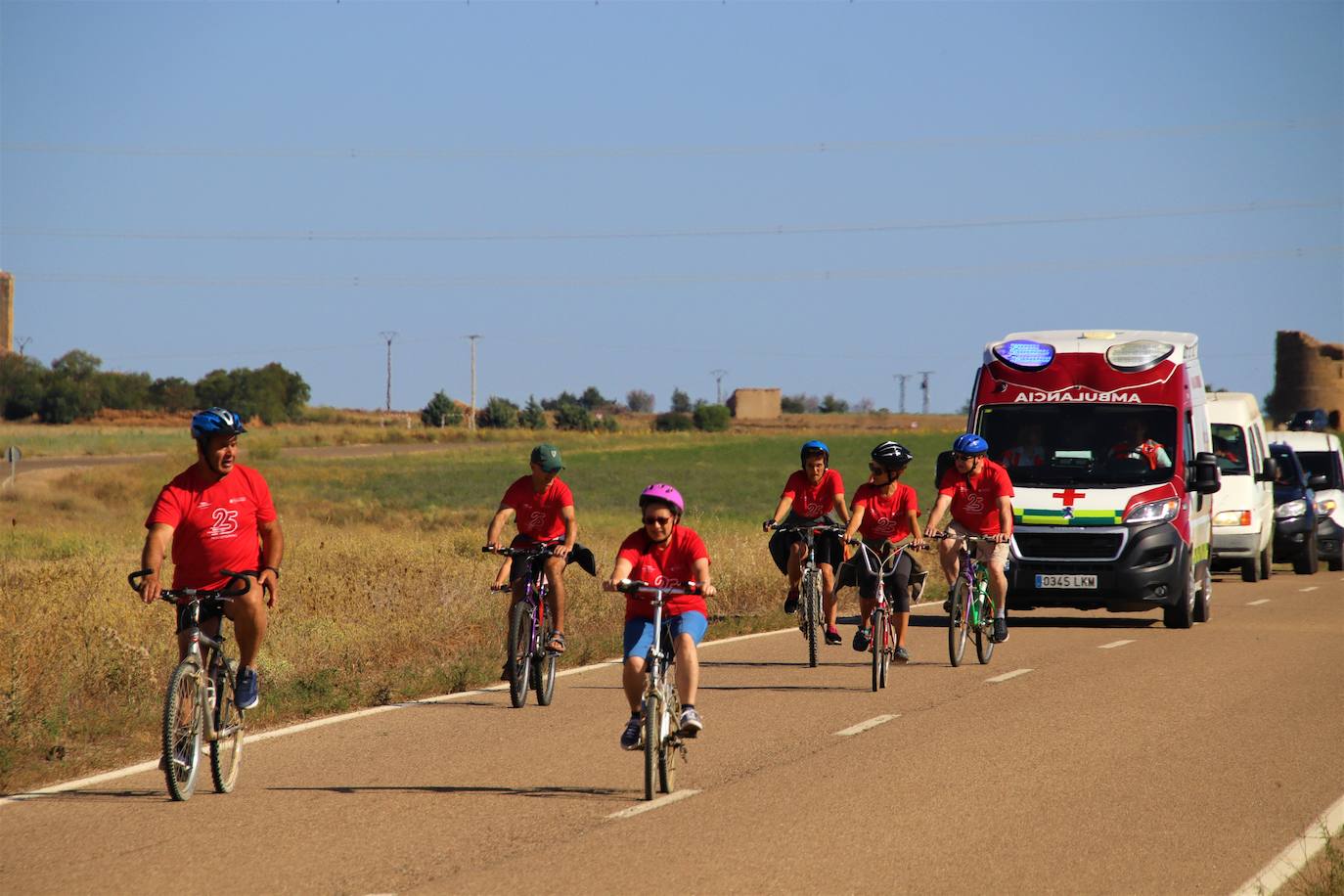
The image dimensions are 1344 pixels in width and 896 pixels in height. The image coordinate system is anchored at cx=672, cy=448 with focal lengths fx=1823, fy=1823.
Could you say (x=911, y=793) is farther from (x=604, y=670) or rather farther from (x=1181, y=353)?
(x=1181, y=353)

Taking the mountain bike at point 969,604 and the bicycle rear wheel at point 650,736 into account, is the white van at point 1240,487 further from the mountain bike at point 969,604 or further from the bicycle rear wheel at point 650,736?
the bicycle rear wheel at point 650,736

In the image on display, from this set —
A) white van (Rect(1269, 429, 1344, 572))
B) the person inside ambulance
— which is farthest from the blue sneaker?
white van (Rect(1269, 429, 1344, 572))

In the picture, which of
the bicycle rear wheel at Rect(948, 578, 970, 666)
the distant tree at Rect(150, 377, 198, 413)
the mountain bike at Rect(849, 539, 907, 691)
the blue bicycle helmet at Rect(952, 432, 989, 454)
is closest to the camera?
the mountain bike at Rect(849, 539, 907, 691)

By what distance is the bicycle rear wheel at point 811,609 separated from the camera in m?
15.3

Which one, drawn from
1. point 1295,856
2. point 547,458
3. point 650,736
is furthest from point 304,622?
point 1295,856

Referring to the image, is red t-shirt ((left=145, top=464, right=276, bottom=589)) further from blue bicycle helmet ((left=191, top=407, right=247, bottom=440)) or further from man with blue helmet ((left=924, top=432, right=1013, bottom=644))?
man with blue helmet ((left=924, top=432, right=1013, bottom=644))

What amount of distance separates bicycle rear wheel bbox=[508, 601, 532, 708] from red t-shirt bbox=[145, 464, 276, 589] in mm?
3474

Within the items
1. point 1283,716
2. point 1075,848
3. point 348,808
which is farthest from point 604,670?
point 1075,848

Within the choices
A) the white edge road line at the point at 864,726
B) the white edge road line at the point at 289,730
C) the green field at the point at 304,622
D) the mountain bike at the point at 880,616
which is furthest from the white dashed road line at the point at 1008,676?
the green field at the point at 304,622

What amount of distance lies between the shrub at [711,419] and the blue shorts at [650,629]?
144 m

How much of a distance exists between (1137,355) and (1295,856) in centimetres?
1254

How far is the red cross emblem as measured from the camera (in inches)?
750

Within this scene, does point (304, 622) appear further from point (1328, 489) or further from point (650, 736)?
point (1328, 489)

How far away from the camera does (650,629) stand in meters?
9.26
